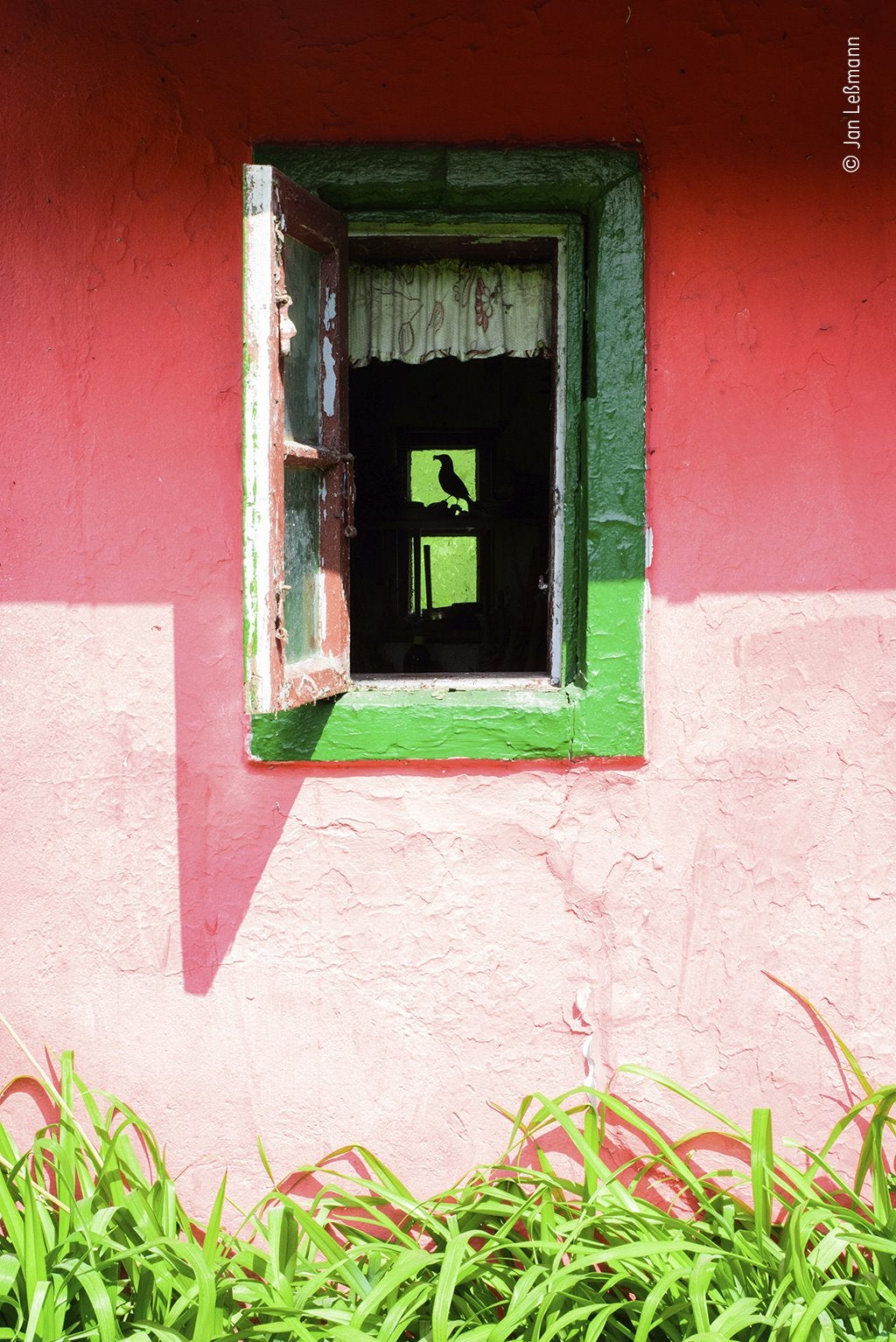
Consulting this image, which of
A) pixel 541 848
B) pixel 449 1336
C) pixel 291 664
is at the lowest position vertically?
pixel 449 1336

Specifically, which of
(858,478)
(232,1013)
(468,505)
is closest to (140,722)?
(232,1013)

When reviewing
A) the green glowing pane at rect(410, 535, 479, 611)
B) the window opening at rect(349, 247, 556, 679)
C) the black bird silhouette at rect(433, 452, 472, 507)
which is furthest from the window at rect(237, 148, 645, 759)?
the green glowing pane at rect(410, 535, 479, 611)

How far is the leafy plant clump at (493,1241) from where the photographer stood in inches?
74.7

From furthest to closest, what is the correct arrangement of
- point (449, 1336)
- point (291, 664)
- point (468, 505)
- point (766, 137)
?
point (468, 505) < point (766, 137) < point (291, 664) < point (449, 1336)

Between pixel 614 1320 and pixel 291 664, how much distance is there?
1442mm

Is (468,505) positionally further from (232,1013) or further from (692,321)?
(232,1013)

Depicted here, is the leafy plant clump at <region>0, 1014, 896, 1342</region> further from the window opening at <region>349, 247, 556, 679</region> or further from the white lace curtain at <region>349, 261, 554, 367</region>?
the window opening at <region>349, 247, 556, 679</region>

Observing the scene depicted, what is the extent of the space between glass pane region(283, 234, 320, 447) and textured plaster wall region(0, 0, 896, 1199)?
246 millimetres

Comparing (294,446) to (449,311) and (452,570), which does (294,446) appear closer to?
(449,311)

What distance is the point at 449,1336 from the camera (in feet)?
6.32

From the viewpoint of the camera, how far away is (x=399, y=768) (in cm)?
238

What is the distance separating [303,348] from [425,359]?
0.61m

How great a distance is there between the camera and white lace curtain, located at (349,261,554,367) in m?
2.60

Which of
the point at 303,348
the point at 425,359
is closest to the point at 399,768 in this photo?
the point at 303,348
